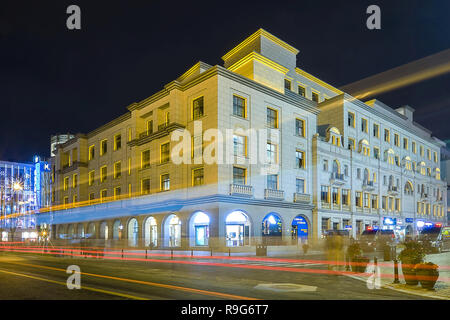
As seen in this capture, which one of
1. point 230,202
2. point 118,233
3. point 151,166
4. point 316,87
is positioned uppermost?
point 316,87

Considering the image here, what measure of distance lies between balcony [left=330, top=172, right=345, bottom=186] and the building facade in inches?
4.8

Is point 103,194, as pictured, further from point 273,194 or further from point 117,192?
point 273,194

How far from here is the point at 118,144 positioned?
5347 centimetres

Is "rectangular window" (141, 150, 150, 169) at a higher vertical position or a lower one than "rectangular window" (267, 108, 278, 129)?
lower

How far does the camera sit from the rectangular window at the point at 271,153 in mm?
40719

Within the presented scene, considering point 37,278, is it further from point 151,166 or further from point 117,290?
point 151,166

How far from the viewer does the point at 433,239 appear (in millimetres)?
34969

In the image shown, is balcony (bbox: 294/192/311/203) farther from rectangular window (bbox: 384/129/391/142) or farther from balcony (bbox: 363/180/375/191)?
rectangular window (bbox: 384/129/391/142)

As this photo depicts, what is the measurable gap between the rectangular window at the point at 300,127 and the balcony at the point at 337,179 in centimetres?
639

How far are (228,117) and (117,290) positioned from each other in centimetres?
2664

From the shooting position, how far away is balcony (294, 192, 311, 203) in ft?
140

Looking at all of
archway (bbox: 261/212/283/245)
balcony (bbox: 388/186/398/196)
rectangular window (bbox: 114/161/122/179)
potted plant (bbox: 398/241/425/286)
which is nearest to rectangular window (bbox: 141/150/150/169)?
rectangular window (bbox: 114/161/122/179)
